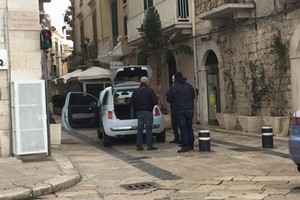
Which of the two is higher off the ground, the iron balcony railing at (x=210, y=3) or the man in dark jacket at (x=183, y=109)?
the iron balcony railing at (x=210, y=3)

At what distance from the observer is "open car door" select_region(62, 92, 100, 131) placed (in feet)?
49.0

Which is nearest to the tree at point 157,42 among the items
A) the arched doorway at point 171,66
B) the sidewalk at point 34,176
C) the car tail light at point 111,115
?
the arched doorway at point 171,66

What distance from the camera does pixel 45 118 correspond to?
36.0 ft

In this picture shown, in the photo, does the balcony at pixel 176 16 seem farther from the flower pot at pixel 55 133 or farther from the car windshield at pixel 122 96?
the flower pot at pixel 55 133

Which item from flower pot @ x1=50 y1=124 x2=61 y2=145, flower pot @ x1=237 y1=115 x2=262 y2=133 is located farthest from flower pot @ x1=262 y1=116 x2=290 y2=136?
flower pot @ x1=50 y1=124 x2=61 y2=145

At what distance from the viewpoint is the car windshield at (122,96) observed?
13.7 m

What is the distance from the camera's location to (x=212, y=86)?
19.1 metres

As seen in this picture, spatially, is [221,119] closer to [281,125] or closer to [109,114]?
[281,125]

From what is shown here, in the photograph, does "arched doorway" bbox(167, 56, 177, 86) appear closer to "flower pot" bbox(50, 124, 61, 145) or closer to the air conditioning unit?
"flower pot" bbox(50, 124, 61, 145)

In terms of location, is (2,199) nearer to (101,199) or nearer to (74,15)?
(101,199)

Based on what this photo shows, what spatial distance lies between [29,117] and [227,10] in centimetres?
786

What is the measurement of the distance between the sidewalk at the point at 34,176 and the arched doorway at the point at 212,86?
8.80 m

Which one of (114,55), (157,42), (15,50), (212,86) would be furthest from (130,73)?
(114,55)

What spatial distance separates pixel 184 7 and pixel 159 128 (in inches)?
299
